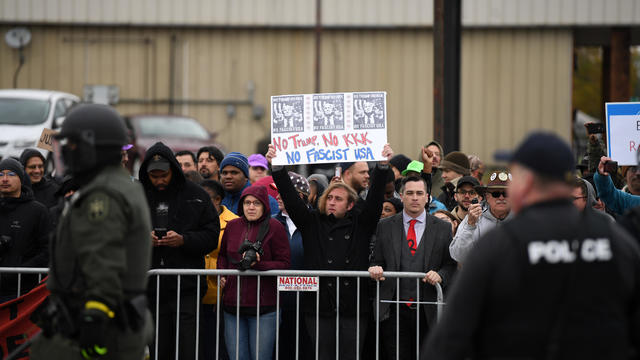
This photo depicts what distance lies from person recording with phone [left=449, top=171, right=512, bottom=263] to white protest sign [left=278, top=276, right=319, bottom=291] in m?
1.17

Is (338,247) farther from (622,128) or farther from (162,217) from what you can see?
(622,128)

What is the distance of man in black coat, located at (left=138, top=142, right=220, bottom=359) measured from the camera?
23.5ft

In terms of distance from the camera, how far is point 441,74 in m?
12.6

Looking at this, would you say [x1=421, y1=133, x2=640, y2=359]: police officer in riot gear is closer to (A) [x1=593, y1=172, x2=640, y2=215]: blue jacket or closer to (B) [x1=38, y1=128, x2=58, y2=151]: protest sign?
(A) [x1=593, y1=172, x2=640, y2=215]: blue jacket

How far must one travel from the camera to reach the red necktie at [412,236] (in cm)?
743

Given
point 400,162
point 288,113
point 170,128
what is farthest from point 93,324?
point 170,128

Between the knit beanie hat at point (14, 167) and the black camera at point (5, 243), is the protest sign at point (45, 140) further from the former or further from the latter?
the black camera at point (5, 243)

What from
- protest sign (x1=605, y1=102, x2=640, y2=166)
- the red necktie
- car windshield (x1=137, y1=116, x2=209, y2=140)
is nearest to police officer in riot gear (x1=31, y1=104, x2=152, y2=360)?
the red necktie

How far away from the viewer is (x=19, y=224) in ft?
25.9

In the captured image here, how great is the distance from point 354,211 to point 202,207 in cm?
134

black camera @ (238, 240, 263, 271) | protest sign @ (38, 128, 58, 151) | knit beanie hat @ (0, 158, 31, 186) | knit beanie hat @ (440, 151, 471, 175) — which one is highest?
protest sign @ (38, 128, 58, 151)

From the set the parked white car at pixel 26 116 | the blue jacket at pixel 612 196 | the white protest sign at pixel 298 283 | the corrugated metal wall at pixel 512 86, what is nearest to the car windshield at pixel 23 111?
the parked white car at pixel 26 116

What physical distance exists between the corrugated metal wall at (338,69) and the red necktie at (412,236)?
17.0 metres

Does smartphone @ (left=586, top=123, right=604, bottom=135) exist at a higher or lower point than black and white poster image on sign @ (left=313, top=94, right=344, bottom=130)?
lower
